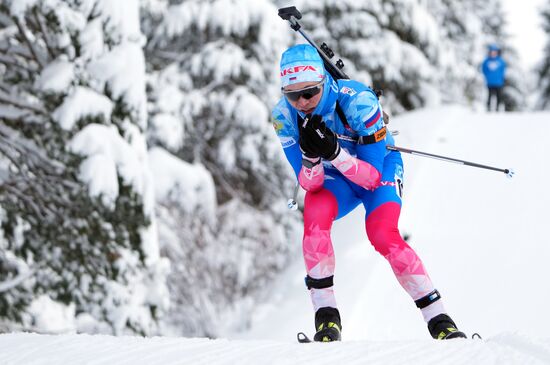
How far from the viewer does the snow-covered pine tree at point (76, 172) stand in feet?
24.4

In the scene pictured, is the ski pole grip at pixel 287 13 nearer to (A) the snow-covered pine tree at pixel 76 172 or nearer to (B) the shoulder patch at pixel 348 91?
(B) the shoulder patch at pixel 348 91

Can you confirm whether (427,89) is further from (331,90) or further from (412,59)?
(331,90)

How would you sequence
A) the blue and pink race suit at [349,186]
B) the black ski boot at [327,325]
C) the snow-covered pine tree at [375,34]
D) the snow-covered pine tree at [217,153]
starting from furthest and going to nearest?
the snow-covered pine tree at [375,34] → the snow-covered pine tree at [217,153] → the blue and pink race suit at [349,186] → the black ski boot at [327,325]

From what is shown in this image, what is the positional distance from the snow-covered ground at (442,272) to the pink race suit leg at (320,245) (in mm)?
529

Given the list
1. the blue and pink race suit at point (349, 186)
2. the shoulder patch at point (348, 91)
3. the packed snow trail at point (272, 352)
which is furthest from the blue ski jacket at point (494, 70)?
the packed snow trail at point (272, 352)

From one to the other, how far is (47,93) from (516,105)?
26.5m

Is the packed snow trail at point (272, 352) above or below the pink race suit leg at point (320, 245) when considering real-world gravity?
below

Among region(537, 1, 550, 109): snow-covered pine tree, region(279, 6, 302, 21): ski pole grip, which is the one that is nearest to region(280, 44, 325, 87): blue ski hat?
region(279, 6, 302, 21): ski pole grip

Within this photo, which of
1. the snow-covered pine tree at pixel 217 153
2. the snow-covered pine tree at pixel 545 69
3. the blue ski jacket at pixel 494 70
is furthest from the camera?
the snow-covered pine tree at pixel 545 69

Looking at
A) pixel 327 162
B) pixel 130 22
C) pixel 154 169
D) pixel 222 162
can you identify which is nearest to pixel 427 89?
pixel 222 162

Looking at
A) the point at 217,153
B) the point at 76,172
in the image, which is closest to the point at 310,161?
the point at 76,172

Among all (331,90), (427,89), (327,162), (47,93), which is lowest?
(327,162)

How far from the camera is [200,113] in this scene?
12734 mm

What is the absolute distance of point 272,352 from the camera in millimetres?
3545
